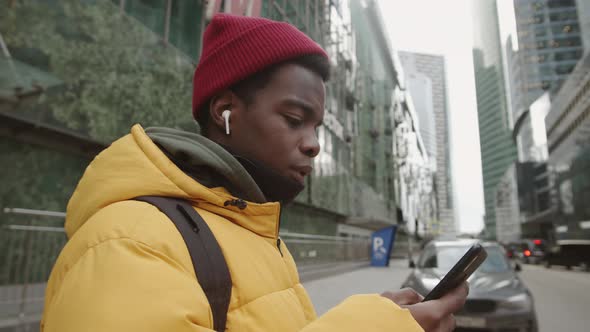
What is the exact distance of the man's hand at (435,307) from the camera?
2.83 ft

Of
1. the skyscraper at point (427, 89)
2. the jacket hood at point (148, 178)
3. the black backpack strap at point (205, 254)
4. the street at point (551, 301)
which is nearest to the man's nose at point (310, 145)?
the jacket hood at point (148, 178)

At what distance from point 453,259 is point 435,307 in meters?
6.19

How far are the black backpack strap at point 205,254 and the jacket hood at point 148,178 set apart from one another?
0.15ft

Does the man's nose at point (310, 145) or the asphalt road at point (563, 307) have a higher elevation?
the man's nose at point (310, 145)

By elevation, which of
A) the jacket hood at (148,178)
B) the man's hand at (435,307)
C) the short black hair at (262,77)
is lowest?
the man's hand at (435,307)

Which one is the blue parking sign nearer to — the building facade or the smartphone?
the building facade

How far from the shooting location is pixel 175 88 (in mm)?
9812

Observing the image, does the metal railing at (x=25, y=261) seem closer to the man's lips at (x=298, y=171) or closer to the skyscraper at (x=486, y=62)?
the man's lips at (x=298, y=171)

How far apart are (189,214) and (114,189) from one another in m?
0.20

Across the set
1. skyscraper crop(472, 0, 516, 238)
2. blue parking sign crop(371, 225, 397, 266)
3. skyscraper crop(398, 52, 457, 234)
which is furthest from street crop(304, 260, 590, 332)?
skyscraper crop(398, 52, 457, 234)

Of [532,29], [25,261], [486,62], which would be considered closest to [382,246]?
[486,62]

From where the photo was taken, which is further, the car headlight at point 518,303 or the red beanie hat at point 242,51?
the car headlight at point 518,303

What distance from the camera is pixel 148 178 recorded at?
0.95 m

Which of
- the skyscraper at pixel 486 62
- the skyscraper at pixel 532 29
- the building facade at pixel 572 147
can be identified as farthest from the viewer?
the building facade at pixel 572 147
